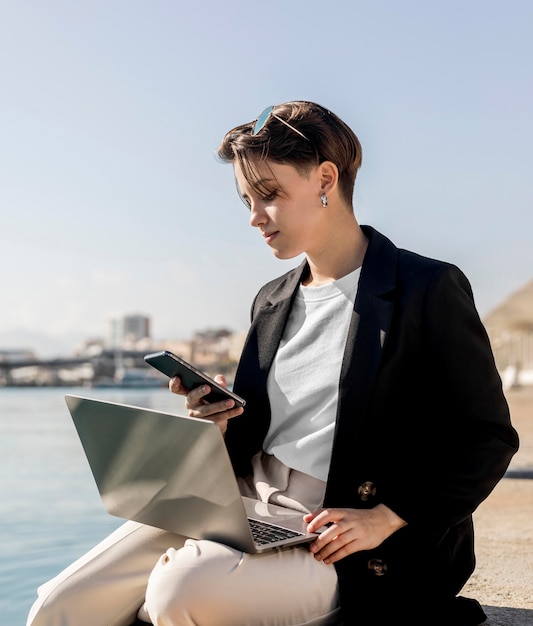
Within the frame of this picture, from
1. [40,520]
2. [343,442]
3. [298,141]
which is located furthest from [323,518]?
[40,520]

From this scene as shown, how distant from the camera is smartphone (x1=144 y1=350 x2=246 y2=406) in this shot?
1521 mm

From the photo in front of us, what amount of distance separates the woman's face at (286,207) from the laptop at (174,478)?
47cm

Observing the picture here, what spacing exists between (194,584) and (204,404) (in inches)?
16.4

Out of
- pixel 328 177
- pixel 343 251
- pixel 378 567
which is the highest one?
pixel 328 177

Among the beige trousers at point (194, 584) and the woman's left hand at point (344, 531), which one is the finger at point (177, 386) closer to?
the beige trousers at point (194, 584)

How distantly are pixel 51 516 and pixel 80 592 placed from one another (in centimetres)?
616

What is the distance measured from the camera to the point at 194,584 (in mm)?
1330

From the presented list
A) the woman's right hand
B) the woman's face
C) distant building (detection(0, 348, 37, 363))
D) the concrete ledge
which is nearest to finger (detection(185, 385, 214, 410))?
the woman's right hand

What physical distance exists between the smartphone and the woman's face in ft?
1.01

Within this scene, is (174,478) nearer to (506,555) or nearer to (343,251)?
(343,251)

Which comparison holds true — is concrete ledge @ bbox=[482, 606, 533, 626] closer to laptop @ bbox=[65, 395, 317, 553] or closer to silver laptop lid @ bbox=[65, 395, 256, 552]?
laptop @ bbox=[65, 395, 317, 553]

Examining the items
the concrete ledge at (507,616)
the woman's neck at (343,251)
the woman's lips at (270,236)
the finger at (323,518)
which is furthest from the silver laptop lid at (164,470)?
the concrete ledge at (507,616)

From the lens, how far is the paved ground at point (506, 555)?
73.7 inches

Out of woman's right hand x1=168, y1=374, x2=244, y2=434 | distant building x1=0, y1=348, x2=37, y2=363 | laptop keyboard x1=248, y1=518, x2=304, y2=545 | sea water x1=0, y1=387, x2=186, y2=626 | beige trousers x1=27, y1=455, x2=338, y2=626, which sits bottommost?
distant building x1=0, y1=348, x2=37, y2=363
